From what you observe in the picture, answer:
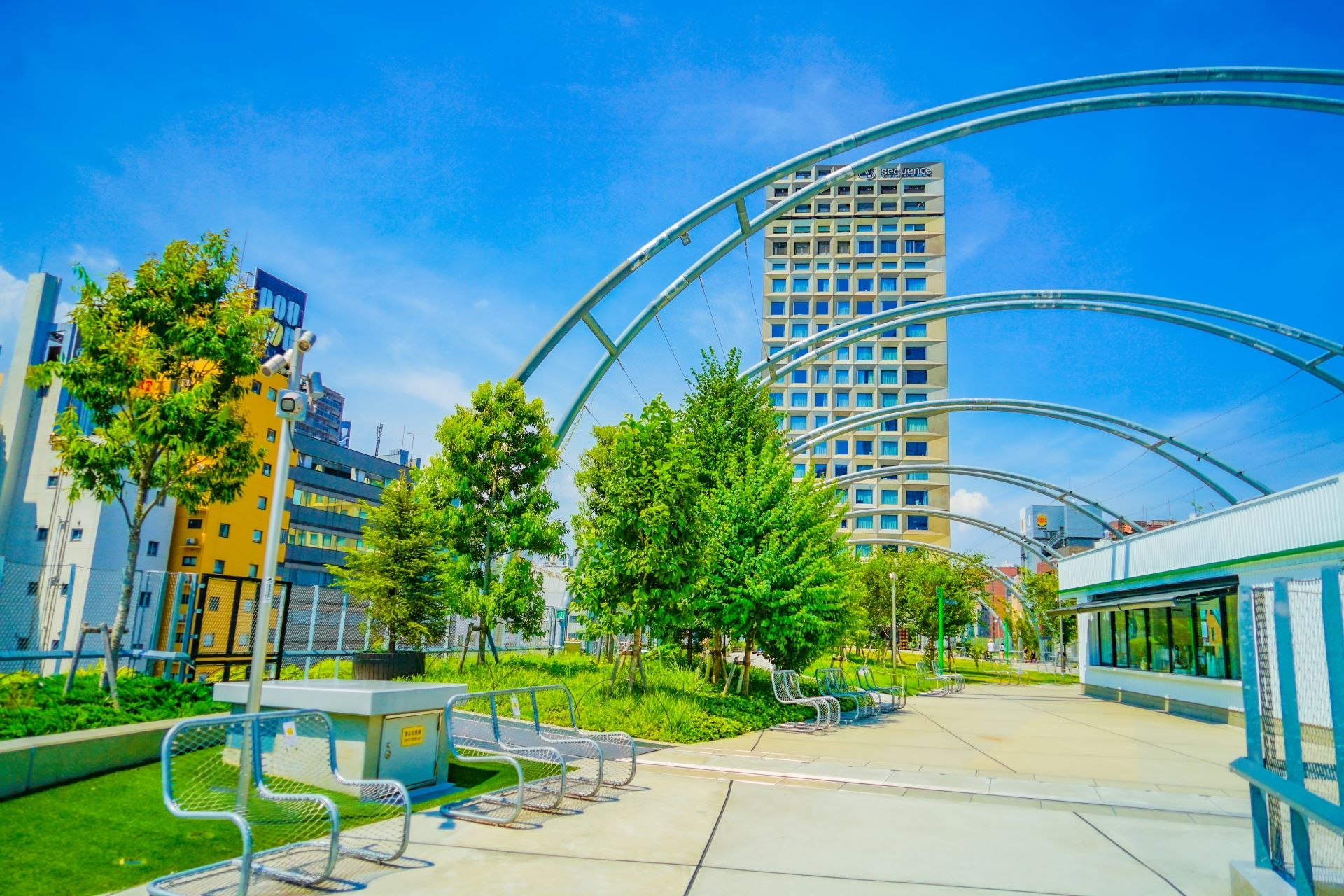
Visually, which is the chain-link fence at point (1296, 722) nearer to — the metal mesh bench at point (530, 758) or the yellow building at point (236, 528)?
the metal mesh bench at point (530, 758)

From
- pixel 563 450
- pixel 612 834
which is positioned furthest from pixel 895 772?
pixel 563 450

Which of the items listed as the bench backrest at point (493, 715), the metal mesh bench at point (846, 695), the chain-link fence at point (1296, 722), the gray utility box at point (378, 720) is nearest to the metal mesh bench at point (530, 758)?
the bench backrest at point (493, 715)

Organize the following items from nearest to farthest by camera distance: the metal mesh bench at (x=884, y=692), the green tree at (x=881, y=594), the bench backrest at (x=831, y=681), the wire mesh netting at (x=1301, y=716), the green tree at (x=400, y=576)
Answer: the wire mesh netting at (x=1301, y=716) → the bench backrest at (x=831, y=681) → the metal mesh bench at (x=884, y=692) → the green tree at (x=400, y=576) → the green tree at (x=881, y=594)

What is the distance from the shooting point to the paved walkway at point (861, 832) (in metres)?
5.59

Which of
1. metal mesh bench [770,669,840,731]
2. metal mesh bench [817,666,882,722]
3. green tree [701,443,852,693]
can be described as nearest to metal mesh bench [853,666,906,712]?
metal mesh bench [817,666,882,722]

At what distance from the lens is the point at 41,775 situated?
660 cm

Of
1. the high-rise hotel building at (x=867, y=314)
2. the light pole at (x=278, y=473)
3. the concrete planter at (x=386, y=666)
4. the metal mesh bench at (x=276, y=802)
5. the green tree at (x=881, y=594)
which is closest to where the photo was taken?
the metal mesh bench at (x=276, y=802)

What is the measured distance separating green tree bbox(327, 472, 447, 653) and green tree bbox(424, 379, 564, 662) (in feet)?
12.1

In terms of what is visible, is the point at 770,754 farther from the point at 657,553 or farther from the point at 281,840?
the point at 281,840

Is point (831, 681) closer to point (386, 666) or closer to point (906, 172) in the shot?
point (386, 666)

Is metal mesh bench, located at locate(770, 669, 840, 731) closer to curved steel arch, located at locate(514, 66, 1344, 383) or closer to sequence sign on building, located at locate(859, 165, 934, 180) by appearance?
curved steel arch, located at locate(514, 66, 1344, 383)

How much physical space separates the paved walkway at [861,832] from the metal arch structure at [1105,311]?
55.2ft

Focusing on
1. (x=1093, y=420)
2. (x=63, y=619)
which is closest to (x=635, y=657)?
(x=63, y=619)

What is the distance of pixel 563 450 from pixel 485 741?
1389 cm
